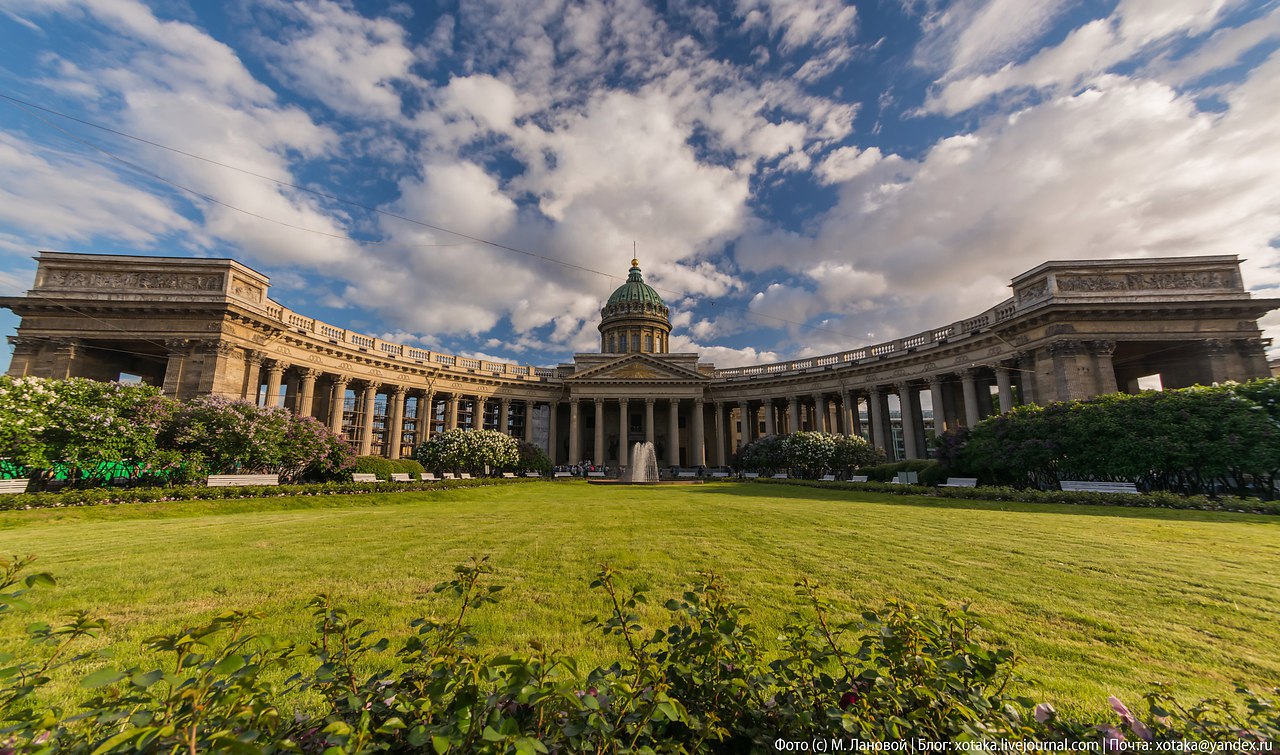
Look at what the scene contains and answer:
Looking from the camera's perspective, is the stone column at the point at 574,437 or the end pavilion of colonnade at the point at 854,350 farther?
the stone column at the point at 574,437

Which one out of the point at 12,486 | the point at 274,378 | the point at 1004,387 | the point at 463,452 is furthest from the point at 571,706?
the point at 274,378

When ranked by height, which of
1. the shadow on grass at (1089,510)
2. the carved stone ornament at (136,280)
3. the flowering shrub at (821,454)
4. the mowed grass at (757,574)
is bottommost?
the shadow on grass at (1089,510)

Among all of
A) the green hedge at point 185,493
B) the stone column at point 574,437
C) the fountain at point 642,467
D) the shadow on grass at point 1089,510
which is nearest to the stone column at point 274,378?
the green hedge at point 185,493

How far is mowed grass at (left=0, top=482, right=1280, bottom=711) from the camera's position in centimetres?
438

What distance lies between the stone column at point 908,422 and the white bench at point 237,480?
136ft

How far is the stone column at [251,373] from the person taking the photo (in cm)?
3145

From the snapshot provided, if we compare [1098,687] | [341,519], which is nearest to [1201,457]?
[1098,687]

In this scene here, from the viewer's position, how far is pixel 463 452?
31469 mm

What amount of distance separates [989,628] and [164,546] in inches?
508

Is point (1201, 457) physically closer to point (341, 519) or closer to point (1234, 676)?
point (1234, 676)

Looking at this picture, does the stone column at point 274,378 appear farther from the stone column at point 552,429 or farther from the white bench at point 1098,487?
the white bench at point 1098,487

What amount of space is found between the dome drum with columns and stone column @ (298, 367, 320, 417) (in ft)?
120

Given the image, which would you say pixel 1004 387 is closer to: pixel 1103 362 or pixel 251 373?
pixel 1103 362

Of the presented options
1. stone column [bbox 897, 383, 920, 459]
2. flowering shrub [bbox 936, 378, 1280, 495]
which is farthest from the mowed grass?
stone column [bbox 897, 383, 920, 459]
